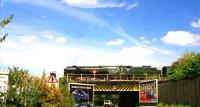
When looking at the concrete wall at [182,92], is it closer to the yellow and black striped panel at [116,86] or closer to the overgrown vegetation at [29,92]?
the overgrown vegetation at [29,92]

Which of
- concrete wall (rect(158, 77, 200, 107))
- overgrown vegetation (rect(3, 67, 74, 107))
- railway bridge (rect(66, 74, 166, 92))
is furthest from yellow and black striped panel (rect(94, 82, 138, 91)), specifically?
overgrown vegetation (rect(3, 67, 74, 107))

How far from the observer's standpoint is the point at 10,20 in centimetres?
2055

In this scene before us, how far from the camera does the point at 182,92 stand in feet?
127

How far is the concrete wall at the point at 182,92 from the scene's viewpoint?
3456 centimetres

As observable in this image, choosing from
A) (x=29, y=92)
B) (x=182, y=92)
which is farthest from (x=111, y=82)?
(x=29, y=92)

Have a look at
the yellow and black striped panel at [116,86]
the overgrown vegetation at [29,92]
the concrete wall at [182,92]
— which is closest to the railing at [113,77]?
the yellow and black striped panel at [116,86]

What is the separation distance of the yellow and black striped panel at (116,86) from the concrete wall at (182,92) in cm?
3478

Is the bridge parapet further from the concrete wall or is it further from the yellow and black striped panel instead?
the concrete wall

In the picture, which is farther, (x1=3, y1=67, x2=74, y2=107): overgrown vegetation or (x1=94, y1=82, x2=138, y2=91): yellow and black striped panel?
(x1=94, y1=82, x2=138, y2=91): yellow and black striped panel

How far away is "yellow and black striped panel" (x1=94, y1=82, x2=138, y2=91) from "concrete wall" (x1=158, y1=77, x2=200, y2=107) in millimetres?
34776

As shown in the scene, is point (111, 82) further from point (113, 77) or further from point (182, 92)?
point (182, 92)

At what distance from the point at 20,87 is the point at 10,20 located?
9.12 meters

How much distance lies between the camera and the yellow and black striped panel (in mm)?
83188

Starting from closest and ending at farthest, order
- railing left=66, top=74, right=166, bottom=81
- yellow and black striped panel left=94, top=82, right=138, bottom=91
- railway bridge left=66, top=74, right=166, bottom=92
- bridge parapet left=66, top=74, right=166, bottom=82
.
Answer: railway bridge left=66, top=74, right=166, bottom=92, yellow and black striped panel left=94, top=82, right=138, bottom=91, bridge parapet left=66, top=74, right=166, bottom=82, railing left=66, top=74, right=166, bottom=81
